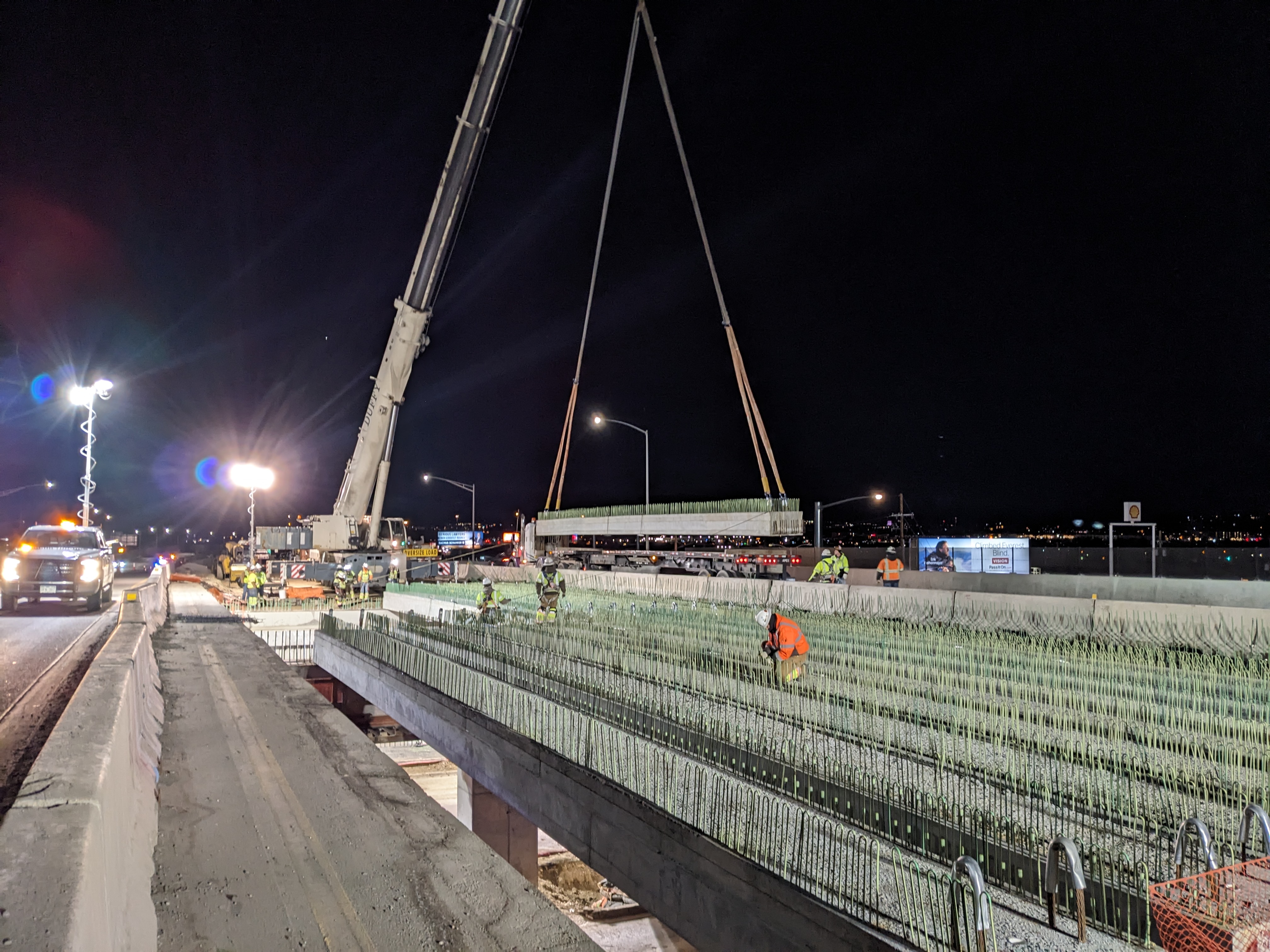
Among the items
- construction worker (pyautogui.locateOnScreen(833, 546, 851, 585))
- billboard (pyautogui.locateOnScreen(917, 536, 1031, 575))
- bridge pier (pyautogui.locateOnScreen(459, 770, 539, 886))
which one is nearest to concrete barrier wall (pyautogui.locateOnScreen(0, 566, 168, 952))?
bridge pier (pyautogui.locateOnScreen(459, 770, 539, 886))

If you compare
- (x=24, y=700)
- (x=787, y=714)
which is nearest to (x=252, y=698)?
(x=24, y=700)

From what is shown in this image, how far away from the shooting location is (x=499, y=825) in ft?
46.8

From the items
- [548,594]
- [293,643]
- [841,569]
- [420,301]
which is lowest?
[293,643]

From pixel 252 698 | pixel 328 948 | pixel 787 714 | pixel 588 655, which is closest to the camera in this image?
pixel 328 948

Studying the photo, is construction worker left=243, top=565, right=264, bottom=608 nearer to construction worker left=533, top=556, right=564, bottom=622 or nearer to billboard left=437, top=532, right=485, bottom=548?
construction worker left=533, top=556, right=564, bottom=622

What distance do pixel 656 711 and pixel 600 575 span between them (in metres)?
19.5

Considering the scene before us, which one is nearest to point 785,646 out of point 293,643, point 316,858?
point 316,858

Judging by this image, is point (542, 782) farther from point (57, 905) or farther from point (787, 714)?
point (57, 905)

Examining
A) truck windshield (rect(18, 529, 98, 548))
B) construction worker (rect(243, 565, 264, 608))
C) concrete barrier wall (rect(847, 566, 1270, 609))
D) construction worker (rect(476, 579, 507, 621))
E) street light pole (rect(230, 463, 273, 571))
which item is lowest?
construction worker (rect(243, 565, 264, 608))

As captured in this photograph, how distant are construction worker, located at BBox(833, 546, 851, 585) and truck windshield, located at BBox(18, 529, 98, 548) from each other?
65.8 ft

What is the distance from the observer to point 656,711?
1032 centimetres

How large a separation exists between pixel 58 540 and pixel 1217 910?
23979mm

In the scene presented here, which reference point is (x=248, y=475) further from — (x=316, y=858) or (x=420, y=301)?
(x=316, y=858)

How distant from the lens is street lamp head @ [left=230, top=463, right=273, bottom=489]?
154 ft
